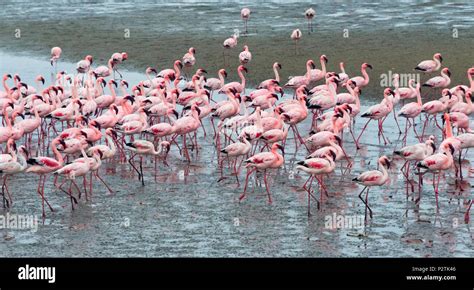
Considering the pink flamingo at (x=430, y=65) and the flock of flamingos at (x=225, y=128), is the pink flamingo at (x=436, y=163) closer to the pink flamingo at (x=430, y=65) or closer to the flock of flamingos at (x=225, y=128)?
the flock of flamingos at (x=225, y=128)

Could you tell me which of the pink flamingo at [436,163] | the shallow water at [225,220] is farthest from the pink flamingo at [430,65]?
the pink flamingo at [436,163]

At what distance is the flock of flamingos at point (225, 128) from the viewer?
15312 mm

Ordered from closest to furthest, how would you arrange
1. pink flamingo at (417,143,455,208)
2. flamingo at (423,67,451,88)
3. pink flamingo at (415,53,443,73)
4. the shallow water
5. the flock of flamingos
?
the shallow water
pink flamingo at (417,143,455,208)
the flock of flamingos
flamingo at (423,67,451,88)
pink flamingo at (415,53,443,73)

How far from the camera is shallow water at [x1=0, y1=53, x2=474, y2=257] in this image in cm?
1297

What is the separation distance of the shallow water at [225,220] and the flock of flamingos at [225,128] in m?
0.24

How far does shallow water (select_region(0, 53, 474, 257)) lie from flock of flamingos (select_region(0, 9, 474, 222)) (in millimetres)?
236

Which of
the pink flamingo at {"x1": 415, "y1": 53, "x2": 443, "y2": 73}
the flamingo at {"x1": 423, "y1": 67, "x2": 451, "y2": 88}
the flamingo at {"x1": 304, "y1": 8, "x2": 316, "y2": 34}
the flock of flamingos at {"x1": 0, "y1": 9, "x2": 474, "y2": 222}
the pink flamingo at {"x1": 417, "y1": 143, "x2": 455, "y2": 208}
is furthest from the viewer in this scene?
the flamingo at {"x1": 304, "y1": 8, "x2": 316, "y2": 34}

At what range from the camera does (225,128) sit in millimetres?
18422

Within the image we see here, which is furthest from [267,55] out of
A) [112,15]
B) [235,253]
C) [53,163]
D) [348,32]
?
[235,253]

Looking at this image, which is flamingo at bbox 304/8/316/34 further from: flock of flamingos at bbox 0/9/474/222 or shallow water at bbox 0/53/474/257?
shallow water at bbox 0/53/474/257

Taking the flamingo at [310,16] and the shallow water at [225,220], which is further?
the flamingo at [310,16]

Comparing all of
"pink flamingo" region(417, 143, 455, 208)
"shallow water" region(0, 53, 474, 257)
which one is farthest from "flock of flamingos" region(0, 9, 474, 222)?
"shallow water" region(0, 53, 474, 257)
